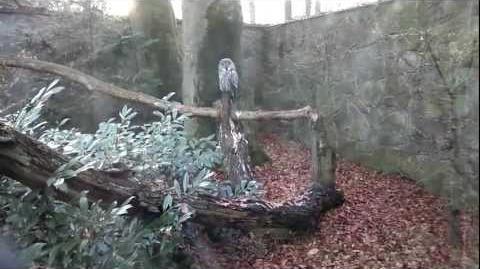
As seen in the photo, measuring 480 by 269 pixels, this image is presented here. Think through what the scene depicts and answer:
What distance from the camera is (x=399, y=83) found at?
0.86 metres

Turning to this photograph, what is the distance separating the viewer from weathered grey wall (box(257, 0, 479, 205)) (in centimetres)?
50

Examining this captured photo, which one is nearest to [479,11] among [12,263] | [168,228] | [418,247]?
[418,247]

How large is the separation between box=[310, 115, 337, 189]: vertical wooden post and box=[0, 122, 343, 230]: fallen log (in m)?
0.04

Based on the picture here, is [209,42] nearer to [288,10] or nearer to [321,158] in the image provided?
[288,10]

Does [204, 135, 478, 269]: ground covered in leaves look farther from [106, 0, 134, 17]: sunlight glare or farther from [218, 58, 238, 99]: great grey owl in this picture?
[106, 0, 134, 17]: sunlight glare

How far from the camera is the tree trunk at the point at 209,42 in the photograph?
8.60 feet

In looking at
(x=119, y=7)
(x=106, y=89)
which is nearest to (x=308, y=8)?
(x=106, y=89)

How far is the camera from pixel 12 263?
0.97 meters

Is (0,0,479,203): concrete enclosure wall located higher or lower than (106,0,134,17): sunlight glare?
lower

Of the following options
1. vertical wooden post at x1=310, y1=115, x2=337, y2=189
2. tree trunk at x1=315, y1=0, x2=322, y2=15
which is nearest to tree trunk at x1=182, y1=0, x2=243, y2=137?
vertical wooden post at x1=310, y1=115, x2=337, y2=189

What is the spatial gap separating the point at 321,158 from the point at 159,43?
2175 millimetres

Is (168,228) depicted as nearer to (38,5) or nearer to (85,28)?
(85,28)

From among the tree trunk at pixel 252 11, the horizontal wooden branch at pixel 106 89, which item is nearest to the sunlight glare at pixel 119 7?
the horizontal wooden branch at pixel 106 89

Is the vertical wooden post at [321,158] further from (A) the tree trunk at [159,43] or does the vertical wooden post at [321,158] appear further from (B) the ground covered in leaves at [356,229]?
(A) the tree trunk at [159,43]
